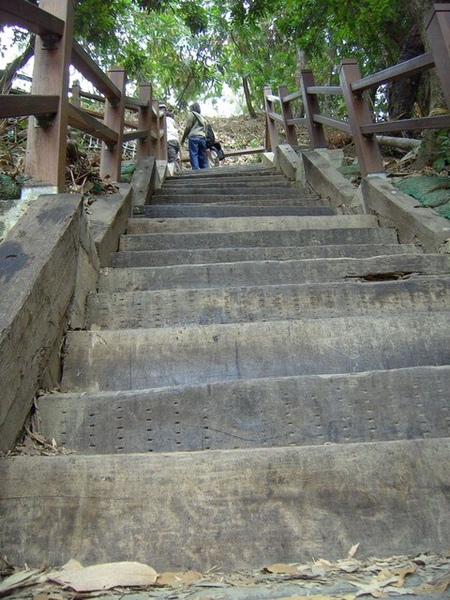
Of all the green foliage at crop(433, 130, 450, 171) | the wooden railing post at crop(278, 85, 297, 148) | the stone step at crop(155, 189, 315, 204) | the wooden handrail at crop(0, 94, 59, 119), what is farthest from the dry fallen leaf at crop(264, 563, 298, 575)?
the wooden railing post at crop(278, 85, 297, 148)

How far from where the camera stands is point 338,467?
140 centimetres

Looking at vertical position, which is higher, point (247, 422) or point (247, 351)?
point (247, 351)

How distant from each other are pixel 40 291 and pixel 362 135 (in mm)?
3370

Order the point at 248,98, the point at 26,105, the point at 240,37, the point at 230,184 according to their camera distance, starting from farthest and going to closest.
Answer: the point at 248,98, the point at 240,37, the point at 230,184, the point at 26,105

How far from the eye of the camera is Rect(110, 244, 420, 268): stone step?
10.6 feet

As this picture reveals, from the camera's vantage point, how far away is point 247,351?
6.98 ft

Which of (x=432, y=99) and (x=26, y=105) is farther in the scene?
(x=432, y=99)

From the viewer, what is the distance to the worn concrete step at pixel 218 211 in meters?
4.57

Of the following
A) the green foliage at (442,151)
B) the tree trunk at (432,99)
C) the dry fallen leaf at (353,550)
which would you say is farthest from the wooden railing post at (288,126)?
the dry fallen leaf at (353,550)

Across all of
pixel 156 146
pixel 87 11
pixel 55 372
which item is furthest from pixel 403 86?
pixel 55 372

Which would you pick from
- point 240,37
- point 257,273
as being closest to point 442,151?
point 257,273

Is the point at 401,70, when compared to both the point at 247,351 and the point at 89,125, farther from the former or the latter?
the point at 247,351

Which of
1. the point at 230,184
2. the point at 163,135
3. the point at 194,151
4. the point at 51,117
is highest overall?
the point at 194,151

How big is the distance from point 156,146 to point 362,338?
19.9ft
